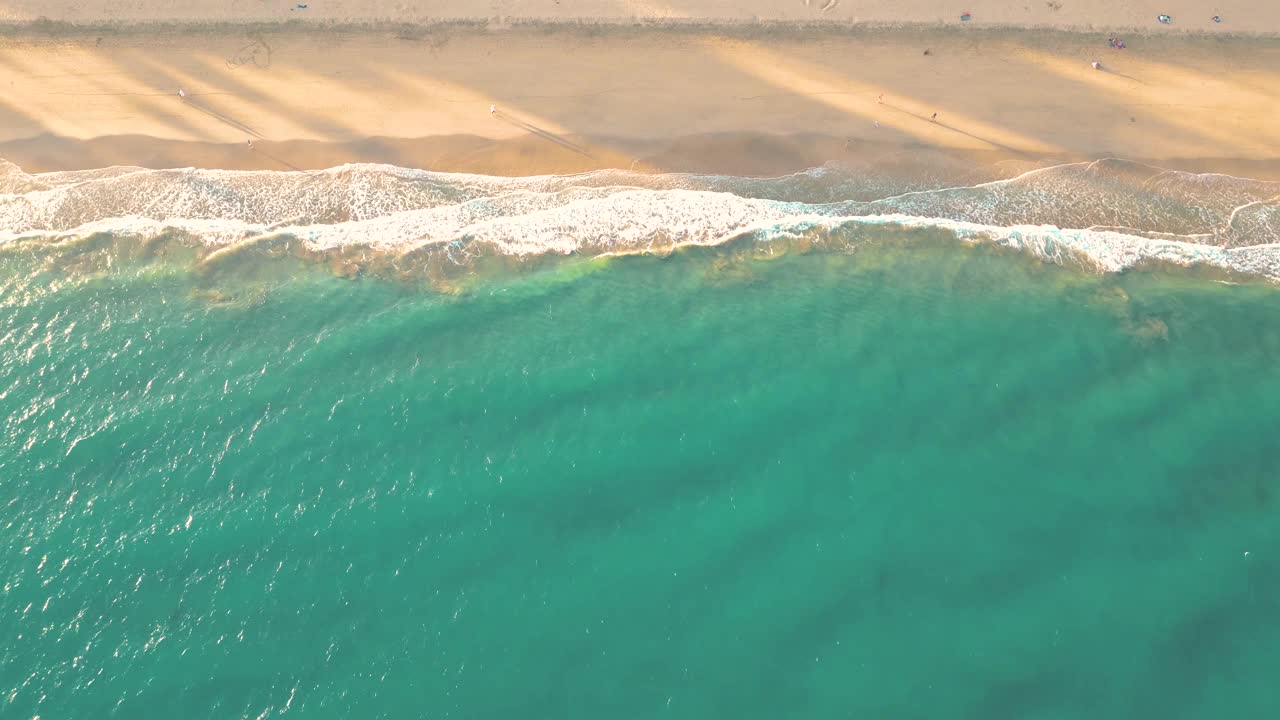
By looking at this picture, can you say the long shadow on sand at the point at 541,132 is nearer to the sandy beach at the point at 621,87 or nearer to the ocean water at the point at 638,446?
the sandy beach at the point at 621,87

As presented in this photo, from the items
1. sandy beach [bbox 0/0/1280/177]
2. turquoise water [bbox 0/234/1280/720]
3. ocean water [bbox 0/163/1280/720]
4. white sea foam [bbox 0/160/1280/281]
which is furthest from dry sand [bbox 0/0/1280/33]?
turquoise water [bbox 0/234/1280/720]

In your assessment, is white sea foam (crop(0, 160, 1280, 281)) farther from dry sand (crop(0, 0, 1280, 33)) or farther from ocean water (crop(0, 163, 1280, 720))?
dry sand (crop(0, 0, 1280, 33))

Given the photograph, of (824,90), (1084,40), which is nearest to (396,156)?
(824,90)

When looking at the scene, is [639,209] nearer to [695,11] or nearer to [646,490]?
[695,11]

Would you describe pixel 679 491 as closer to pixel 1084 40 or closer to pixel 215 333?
pixel 215 333

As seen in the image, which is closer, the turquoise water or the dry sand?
the turquoise water
